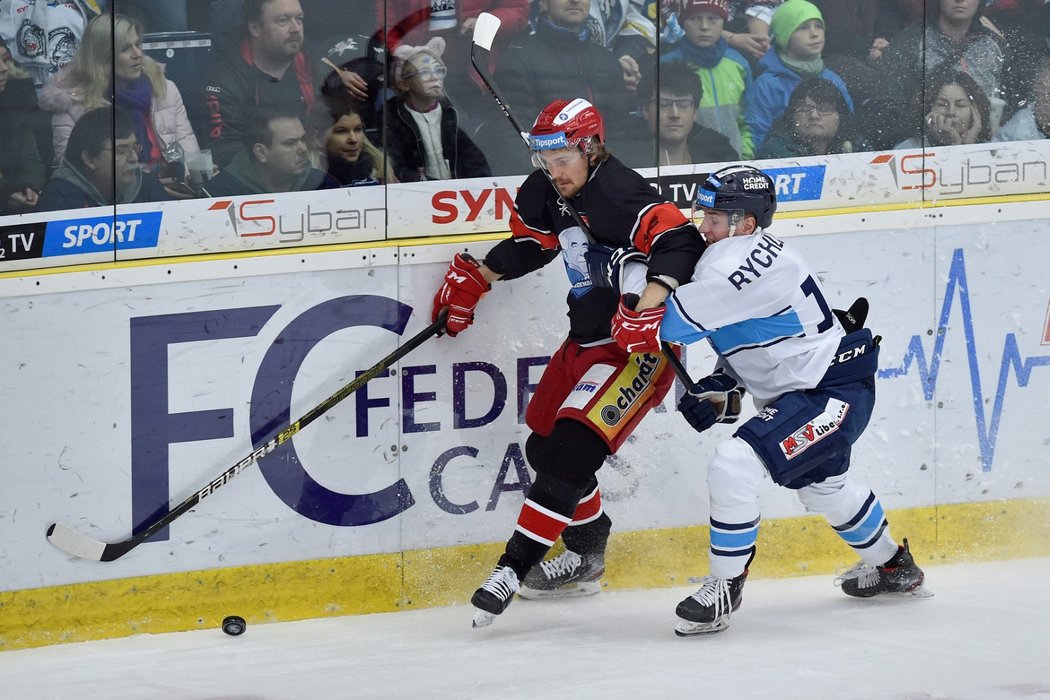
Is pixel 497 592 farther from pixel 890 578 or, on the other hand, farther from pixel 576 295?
pixel 890 578

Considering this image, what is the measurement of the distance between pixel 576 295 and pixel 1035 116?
1.67 metres

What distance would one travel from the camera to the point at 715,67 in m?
4.40

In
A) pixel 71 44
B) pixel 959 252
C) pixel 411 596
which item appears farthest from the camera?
pixel 959 252

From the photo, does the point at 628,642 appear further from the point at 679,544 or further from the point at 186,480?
the point at 186,480

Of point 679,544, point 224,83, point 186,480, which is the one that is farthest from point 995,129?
point 186,480

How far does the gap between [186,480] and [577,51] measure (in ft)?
5.30

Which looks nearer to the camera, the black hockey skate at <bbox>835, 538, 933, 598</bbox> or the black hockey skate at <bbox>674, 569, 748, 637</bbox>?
the black hockey skate at <bbox>674, 569, 748, 637</bbox>

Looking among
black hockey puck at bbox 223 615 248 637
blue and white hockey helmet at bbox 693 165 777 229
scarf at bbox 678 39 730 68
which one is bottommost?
black hockey puck at bbox 223 615 248 637

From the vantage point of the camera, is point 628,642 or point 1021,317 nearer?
point 628,642

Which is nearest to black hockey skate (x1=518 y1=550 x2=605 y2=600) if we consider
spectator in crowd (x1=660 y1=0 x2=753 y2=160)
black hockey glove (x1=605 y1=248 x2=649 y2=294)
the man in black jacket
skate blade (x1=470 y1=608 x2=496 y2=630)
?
skate blade (x1=470 y1=608 x2=496 y2=630)

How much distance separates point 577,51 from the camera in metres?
4.29

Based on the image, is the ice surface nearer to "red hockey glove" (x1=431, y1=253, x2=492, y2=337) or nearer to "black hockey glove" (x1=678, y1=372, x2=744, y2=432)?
"black hockey glove" (x1=678, y1=372, x2=744, y2=432)

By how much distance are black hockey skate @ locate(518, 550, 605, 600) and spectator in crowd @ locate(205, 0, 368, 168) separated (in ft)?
4.66

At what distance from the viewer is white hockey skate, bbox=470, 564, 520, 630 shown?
3768mm
